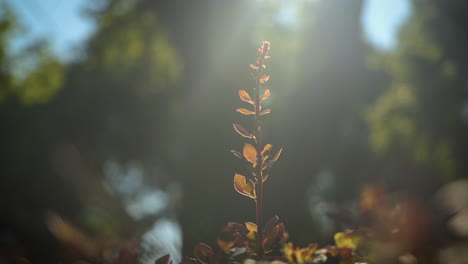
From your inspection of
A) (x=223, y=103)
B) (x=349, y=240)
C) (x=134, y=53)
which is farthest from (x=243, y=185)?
(x=134, y=53)

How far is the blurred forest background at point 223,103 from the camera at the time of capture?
30.8 feet

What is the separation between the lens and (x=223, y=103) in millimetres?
9812

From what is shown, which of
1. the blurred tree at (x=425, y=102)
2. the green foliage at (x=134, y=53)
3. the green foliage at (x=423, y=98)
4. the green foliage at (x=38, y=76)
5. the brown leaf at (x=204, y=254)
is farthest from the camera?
the green foliage at (x=38, y=76)

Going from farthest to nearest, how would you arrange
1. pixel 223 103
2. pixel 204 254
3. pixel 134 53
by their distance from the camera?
pixel 134 53
pixel 223 103
pixel 204 254

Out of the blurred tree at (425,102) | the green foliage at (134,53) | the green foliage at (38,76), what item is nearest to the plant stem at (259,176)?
the blurred tree at (425,102)

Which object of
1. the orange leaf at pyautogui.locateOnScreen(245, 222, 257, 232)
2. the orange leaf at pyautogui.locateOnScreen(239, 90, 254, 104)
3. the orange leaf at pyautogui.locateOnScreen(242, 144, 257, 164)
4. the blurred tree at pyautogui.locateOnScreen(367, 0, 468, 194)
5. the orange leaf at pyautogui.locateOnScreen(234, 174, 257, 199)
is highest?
the blurred tree at pyautogui.locateOnScreen(367, 0, 468, 194)

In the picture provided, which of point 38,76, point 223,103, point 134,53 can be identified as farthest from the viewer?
point 38,76

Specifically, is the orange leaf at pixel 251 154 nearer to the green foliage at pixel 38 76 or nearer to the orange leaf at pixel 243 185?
the orange leaf at pixel 243 185

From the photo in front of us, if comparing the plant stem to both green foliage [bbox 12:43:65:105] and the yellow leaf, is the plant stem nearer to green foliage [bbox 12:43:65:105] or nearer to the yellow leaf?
the yellow leaf

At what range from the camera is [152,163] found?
54.7 ft

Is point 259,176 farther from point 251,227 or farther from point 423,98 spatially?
point 423,98

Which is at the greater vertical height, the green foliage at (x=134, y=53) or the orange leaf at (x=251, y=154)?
the green foliage at (x=134, y=53)

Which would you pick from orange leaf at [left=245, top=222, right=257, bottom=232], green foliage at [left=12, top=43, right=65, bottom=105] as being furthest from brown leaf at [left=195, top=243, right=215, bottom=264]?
green foliage at [left=12, top=43, right=65, bottom=105]

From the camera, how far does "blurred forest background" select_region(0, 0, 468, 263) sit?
9398mm
